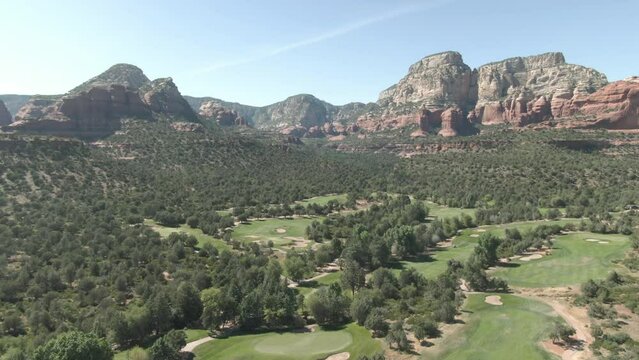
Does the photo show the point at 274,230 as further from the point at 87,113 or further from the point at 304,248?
the point at 87,113

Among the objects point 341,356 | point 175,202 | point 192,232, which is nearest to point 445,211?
point 192,232

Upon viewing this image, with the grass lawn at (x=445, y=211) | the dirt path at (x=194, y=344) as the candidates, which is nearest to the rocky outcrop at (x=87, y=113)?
the grass lawn at (x=445, y=211)

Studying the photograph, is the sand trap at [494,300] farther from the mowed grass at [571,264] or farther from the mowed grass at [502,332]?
the mowed grass at [571,264]

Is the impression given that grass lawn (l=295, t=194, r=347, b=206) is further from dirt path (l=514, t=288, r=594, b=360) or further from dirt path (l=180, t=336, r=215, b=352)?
dirt path (l=180, t=336, r=215, b=352)

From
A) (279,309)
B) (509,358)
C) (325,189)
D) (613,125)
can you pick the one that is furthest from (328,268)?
(613,125)

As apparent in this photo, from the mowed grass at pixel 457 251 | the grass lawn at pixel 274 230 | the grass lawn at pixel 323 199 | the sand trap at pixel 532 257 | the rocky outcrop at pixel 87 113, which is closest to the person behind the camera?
the mowed grass at pixel 457 251

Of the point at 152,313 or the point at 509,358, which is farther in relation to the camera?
the point at 152,313

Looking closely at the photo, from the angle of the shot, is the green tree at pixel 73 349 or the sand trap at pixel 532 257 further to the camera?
the sand trap at pixel 532 257

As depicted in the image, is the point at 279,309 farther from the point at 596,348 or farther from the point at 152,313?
the point at 596,348
